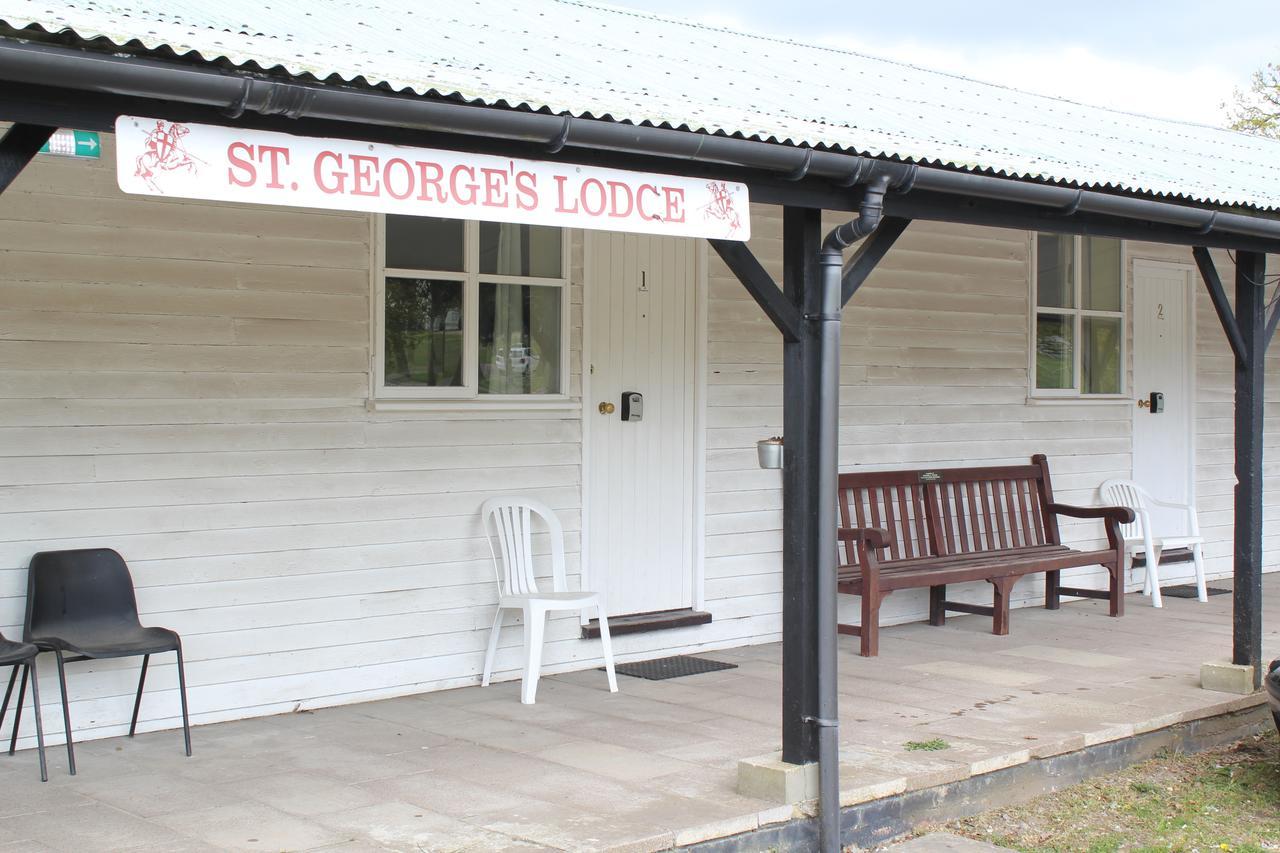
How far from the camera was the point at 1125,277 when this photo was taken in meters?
10.1

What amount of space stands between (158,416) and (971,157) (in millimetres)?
3407

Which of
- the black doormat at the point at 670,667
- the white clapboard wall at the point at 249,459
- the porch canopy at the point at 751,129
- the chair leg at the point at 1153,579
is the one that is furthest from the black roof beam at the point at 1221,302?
the black doormat at the point at 670,667

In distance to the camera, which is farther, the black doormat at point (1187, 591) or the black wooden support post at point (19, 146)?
the black doormat at point (1187, 591)

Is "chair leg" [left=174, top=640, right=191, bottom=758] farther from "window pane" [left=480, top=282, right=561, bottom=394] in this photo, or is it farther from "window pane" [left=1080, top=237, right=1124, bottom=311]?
"window pane" [left=1080, top=237, right=1124, bottom=311]

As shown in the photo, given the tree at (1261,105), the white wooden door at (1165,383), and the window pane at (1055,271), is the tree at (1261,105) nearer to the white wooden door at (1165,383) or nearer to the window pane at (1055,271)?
the white wooden door at (1165,383)

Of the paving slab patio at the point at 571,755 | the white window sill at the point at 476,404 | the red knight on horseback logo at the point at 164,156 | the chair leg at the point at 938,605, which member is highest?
the red knight on horseback logo at the point at 164,156

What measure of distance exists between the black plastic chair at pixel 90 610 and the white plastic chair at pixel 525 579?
4.97 feet

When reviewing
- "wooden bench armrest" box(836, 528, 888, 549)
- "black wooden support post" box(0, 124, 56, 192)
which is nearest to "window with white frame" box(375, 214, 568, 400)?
"wooden bench armrest" box(836, 528, 888, 549)

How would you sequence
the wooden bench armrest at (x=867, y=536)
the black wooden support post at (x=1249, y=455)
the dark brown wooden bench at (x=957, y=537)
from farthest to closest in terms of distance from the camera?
1. the dark brown wooden bench at (x=957, y=537)
2. the wooden bench armrest at (x=867, y=536)
3. the black wooden support post at (x=1249, y=455)

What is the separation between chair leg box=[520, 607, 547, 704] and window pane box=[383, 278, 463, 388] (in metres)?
1.20

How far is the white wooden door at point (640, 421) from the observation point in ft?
23.6

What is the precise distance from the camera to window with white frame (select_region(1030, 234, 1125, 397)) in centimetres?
957

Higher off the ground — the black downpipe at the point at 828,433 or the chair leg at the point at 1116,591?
the black downpipe at the point at 828,433

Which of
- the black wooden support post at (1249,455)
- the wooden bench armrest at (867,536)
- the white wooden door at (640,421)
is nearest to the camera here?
the black wooden support post at (1249,455)
